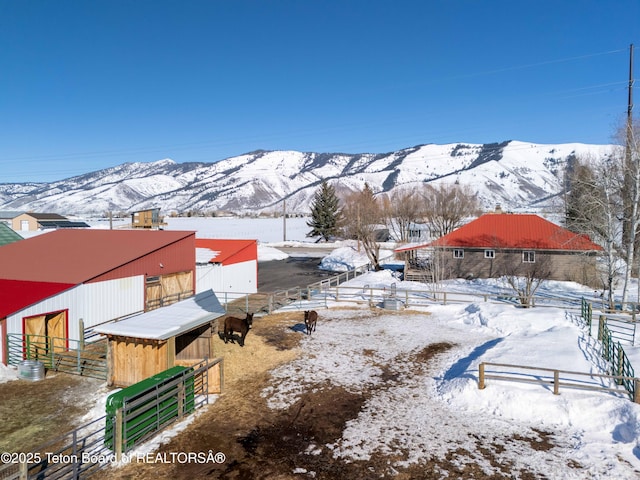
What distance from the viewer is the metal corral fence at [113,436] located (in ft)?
31.2

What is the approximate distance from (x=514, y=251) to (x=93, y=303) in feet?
104

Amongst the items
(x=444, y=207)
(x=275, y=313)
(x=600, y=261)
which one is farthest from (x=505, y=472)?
(x=444, y=207)

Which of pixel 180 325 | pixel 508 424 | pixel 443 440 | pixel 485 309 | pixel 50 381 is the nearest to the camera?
pixel 443 440

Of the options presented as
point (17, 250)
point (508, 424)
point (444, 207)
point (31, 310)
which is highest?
point (444, 207)

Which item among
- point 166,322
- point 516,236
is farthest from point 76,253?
point 516,236

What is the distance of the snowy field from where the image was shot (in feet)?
34.1

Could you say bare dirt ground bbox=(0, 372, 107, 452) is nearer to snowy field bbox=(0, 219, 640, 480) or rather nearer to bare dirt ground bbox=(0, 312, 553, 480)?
bare dirt ground bbox=(0, 312, 553, 480)

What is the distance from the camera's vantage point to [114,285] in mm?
21188

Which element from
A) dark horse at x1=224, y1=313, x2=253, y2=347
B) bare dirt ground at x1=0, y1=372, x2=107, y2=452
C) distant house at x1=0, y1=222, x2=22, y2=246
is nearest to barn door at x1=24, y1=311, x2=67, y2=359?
bare dirt ground at x1=0, y1=372, x2=107, y2=452

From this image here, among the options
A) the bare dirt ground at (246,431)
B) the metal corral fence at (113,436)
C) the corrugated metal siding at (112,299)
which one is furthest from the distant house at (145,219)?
the metal corral fence at (113,436)

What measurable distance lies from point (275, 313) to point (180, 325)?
1167cm

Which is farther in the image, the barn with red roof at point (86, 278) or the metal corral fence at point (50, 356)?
the barn with red roof at point (86, 278)

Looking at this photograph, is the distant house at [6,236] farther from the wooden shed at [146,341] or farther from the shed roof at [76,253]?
the wooden shed at [146,341]

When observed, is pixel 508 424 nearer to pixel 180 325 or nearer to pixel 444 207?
pixel 180 325
